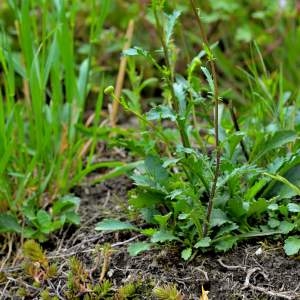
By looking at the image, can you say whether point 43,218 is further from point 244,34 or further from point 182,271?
point 244,34

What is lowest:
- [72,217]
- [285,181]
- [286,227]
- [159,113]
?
[72,217]

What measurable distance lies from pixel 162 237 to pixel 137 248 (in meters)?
0.07

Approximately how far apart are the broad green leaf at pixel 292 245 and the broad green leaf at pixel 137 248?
0.33 m

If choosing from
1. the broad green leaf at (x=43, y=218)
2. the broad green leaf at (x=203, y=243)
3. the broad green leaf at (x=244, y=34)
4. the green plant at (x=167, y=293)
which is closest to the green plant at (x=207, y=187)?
the broad green leaf at (x=203, y=243)

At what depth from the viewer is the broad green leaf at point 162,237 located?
1582 millimetres

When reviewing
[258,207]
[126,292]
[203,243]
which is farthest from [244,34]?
[126,292]

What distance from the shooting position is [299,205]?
162 centimetres

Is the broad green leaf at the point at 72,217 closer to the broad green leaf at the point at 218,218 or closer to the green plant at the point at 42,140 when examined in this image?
the green plant at the point at 42,140

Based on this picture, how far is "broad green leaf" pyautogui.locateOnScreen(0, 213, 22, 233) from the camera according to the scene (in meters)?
1.83

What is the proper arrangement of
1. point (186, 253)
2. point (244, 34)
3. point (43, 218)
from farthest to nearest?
point (244, 34) < point (43, 218) < point (186, 253)

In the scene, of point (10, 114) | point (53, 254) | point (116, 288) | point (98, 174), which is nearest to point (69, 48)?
point (10, 114)

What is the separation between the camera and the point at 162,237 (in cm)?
159

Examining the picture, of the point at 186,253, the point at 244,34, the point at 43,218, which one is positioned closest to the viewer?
the point at 186,253

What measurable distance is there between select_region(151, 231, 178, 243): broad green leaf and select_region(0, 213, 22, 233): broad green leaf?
0.44m
